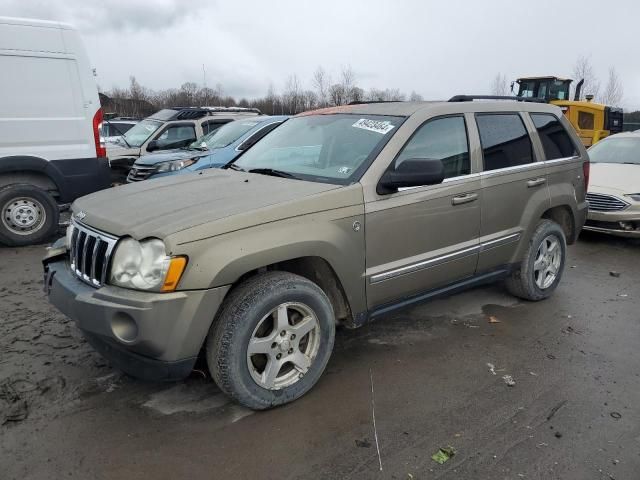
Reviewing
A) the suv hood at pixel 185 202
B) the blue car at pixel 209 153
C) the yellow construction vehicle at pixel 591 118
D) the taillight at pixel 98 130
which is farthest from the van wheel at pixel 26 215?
the yellow construction vehicle at pixel 591 118

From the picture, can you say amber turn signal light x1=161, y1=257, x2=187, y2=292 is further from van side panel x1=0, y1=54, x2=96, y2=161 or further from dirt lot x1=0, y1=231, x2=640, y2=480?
van side panel x1=0, y1=54, x2=96, y2=161

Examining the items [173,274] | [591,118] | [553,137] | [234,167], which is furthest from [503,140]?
[591,118]

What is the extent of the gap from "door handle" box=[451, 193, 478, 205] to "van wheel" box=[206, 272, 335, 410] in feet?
4.26

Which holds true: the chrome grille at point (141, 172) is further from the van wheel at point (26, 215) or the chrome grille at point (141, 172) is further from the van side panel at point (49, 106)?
the van wheel at point (26, 215)

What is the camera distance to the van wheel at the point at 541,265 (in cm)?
450

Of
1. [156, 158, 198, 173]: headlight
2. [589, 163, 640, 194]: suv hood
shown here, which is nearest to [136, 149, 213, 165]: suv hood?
[156, 158, 198, 173]: headlight

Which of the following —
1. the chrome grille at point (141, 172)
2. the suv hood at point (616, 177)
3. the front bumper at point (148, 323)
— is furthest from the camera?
the chrome grille at point (141, 172)

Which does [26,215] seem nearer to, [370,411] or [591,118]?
→ [370,411]

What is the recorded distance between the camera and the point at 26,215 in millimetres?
6605

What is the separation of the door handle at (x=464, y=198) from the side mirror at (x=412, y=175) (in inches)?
19.2

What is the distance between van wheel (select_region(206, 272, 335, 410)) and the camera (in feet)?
8.83

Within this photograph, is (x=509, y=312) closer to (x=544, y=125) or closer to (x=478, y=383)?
(x=478, y=383)

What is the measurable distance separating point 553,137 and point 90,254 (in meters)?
4.10

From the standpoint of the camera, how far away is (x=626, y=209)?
665 cm
